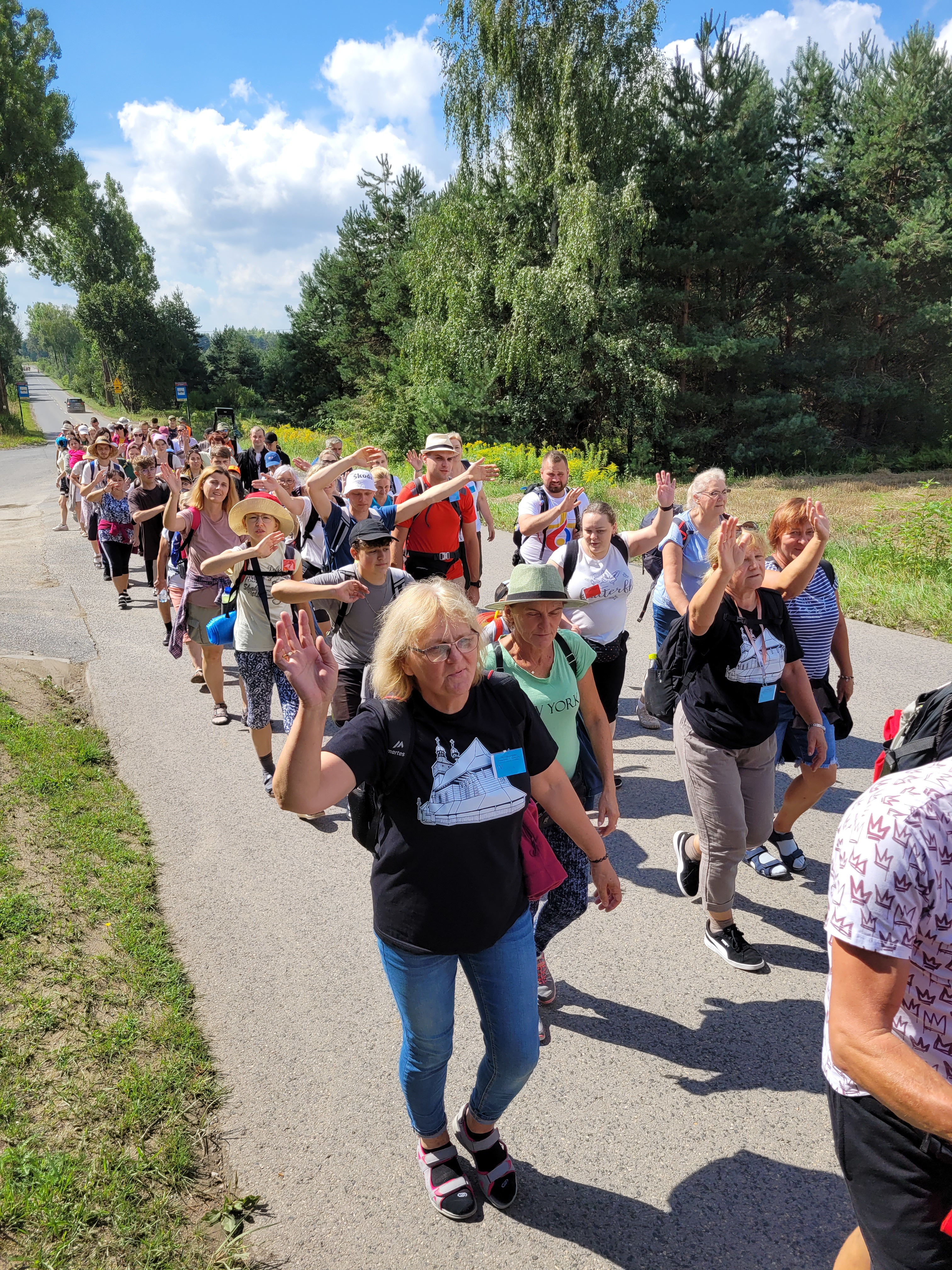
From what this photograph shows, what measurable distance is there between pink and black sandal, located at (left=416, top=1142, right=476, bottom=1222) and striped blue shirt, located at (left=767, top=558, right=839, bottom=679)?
10.2ft

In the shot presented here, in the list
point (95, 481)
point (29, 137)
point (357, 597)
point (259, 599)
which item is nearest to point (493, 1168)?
point (357, 597)

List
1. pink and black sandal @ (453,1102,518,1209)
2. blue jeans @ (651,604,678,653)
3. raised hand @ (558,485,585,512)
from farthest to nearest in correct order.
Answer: raised hand @ (558,485,585,512) < blue jeans @ (651,604,678,653) < pink and black sandal @ (453,1102,518,1209)

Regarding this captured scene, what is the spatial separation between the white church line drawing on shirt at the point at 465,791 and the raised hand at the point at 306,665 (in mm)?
344

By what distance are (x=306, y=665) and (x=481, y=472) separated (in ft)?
12.4

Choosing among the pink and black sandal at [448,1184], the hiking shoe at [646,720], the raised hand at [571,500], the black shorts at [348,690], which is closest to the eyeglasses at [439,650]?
the pink and black sandal at [448,1184]

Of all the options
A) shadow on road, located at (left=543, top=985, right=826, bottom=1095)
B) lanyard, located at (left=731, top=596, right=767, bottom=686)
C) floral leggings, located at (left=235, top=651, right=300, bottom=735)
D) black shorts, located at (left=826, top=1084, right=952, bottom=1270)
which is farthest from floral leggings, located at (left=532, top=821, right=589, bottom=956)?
floral leggings, located at (left=235, top=651, right=300, bottom=735)

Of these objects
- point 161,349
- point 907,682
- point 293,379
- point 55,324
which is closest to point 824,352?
point 907,682

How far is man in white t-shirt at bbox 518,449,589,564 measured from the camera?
609 cm

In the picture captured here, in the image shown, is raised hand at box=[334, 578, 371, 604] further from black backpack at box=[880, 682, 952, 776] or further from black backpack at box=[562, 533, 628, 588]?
black backpack at box=[880, 682, 952, 776]

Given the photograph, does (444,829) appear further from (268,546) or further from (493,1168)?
(268,546)

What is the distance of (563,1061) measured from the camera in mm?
3289

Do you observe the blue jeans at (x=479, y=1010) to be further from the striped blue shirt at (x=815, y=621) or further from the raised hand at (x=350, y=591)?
the striped blue shirt at (x=815, y=621)

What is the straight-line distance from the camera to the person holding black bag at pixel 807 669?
14.2 feet

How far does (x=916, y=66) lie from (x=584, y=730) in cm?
3186
